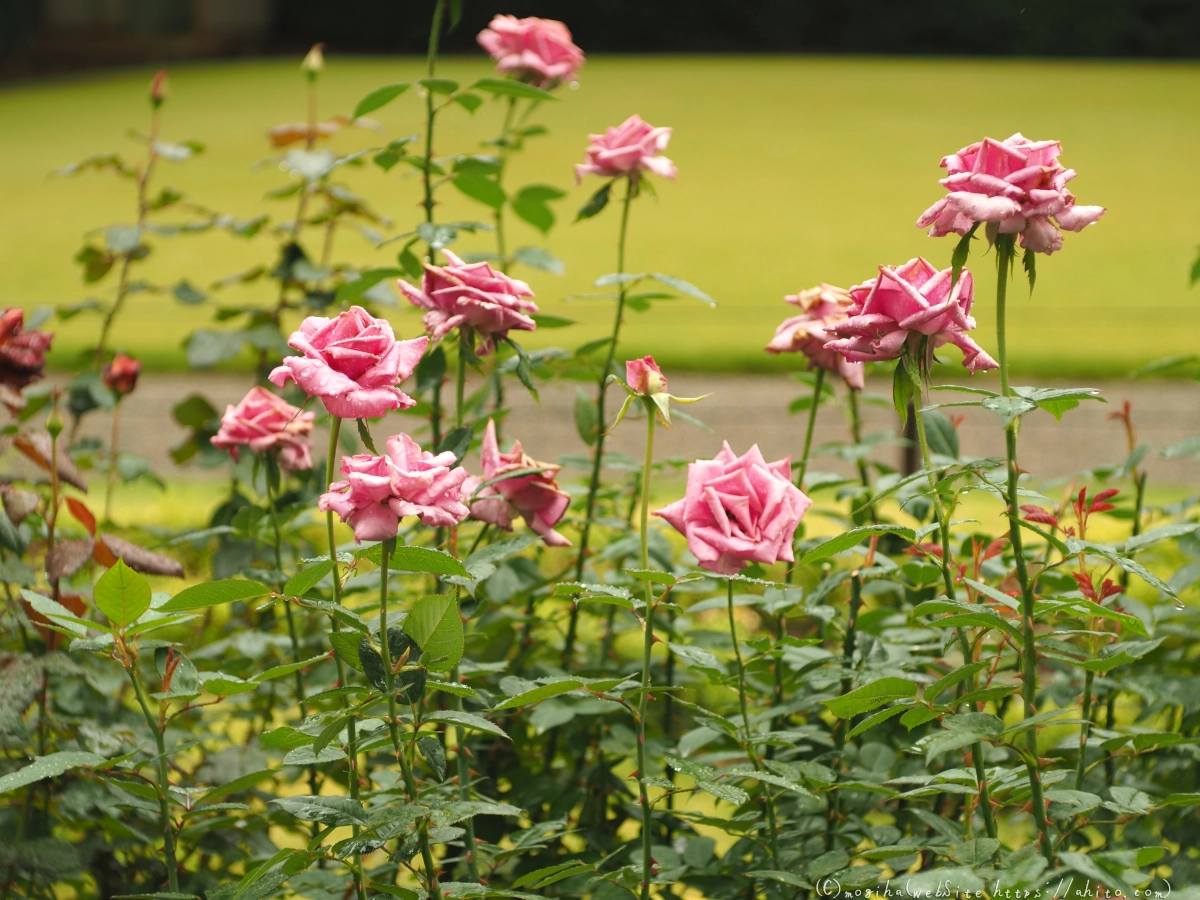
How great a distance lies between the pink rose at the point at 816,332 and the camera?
25.1 inches

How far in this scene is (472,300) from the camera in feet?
1.76

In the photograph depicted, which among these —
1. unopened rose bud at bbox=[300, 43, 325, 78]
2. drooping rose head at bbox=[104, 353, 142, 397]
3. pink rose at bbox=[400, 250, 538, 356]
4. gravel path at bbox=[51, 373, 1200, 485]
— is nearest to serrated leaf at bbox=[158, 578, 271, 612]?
pink rose at bbox=[400, 250, 538, 356]

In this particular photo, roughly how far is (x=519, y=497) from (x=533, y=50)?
0.46 metres

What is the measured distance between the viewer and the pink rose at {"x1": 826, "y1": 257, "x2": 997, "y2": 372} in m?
0.45

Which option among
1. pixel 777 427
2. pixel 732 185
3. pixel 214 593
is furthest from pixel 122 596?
pixel 732 185

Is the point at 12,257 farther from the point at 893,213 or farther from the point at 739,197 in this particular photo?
the point at 893,213

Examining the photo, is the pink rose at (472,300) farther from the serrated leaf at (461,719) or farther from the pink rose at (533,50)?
the pink rose at (533,50)

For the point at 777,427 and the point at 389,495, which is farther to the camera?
the point at 777,427

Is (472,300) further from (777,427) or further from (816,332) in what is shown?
(777,427)

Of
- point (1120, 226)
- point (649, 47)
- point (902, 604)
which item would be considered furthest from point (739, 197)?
point (649, 47)

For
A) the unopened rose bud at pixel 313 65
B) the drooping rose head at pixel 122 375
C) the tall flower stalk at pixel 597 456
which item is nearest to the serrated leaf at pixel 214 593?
the tall flower stalk at pixel 597 456

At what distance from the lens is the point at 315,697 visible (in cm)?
43

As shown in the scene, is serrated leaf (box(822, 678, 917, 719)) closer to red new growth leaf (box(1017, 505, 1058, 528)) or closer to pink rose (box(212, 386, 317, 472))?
red new growth leaf (box(1017, 505, 1058, 528))

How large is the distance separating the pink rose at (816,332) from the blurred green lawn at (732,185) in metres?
1.08
